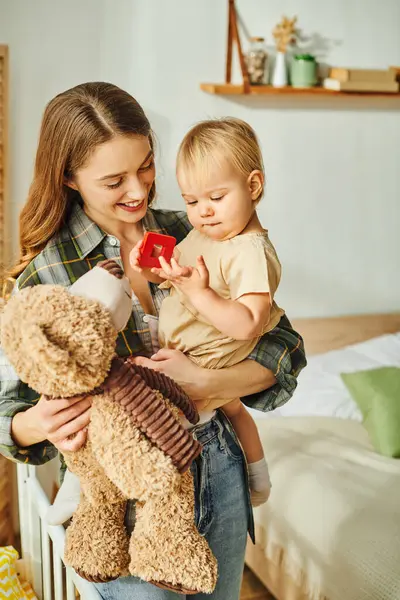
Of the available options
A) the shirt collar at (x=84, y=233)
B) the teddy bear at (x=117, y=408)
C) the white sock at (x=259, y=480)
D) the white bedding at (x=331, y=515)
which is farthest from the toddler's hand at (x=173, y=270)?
the white bedding at (x=331, y=515)

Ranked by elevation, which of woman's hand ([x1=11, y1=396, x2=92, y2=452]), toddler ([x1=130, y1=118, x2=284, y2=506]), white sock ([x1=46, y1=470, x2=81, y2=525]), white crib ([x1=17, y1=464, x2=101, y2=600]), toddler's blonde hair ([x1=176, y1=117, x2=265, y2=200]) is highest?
toddler's blonde hair ([x1=176, y1=117, x2=265, y2=200])

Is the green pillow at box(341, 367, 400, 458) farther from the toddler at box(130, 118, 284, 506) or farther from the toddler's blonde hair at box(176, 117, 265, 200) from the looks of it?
the toddler's blonde hair at box(176, 117, 265, 200)

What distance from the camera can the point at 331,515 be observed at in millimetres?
2201

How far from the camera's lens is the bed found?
2.04 metres

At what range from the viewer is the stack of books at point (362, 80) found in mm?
3137

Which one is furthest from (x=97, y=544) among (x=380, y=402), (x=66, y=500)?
(x=380, y=402)

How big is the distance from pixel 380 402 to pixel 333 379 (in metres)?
0.29

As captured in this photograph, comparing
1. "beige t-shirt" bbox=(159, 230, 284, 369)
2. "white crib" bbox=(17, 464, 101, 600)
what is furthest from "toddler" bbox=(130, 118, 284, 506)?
"white crib" bbox=(17, 464, 101, 600)

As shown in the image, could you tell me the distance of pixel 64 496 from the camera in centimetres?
116

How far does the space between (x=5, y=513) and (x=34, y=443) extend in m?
1.72

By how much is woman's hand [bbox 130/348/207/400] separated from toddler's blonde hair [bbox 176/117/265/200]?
11.5 inches

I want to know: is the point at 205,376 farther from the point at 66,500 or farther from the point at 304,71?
the point at 304,71

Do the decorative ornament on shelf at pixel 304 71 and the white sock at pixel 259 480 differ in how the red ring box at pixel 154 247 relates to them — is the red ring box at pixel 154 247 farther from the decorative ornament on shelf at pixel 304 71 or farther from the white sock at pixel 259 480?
the decorative ornament on shelf at pixel 304 71

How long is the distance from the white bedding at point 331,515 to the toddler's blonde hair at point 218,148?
1.31 m
